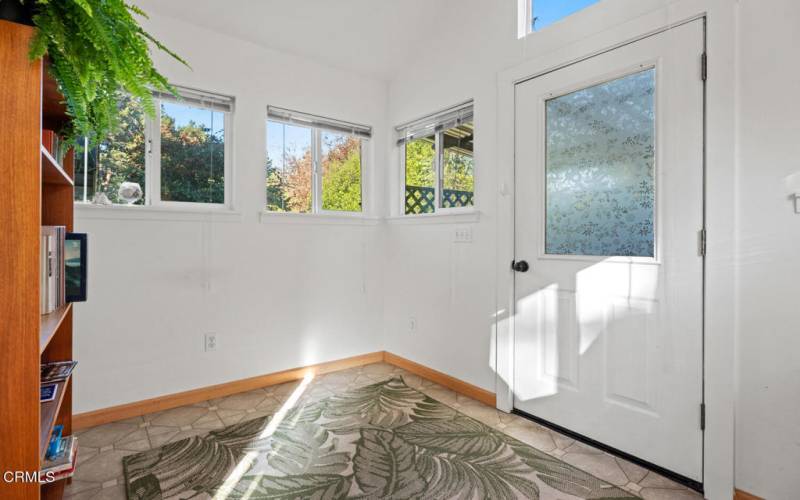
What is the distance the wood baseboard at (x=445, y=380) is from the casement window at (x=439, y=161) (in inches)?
48.2

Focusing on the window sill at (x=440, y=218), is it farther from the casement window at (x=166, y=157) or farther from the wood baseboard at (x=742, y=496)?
the wood baseboard at (x=742, y=496)

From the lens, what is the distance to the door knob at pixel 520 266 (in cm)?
245

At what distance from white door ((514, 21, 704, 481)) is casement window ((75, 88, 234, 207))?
2006mm

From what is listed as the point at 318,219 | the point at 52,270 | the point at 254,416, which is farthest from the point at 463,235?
the point at 52,270

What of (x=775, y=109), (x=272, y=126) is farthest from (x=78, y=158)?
(x=775, y=109)

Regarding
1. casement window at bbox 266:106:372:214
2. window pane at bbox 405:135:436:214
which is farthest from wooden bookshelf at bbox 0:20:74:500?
window pane at bbox 405:135:436:214

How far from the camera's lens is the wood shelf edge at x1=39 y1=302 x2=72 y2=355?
1000 mm

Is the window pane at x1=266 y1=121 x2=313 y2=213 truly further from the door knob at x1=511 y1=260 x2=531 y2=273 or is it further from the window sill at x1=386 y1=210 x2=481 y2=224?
the door knob at x1=511 y1=260 x2=531 y2=273

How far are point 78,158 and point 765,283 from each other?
340 centimetres

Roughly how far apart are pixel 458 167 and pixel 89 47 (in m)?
2.41

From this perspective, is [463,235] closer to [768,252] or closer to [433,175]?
[433,175]

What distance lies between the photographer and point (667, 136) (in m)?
1.86

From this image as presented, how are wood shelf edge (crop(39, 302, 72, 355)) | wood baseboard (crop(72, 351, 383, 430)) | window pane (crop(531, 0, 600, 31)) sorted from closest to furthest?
1. wood shelf edge (crop(39, 302, 72, 355))
2. window pane (crop(531, 0, 600, 31))
3. wood baseboard (crop(72, 351, 383, 430))

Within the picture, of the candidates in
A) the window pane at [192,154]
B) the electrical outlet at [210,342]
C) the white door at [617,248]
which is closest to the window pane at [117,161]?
the window pane at [192,154]
